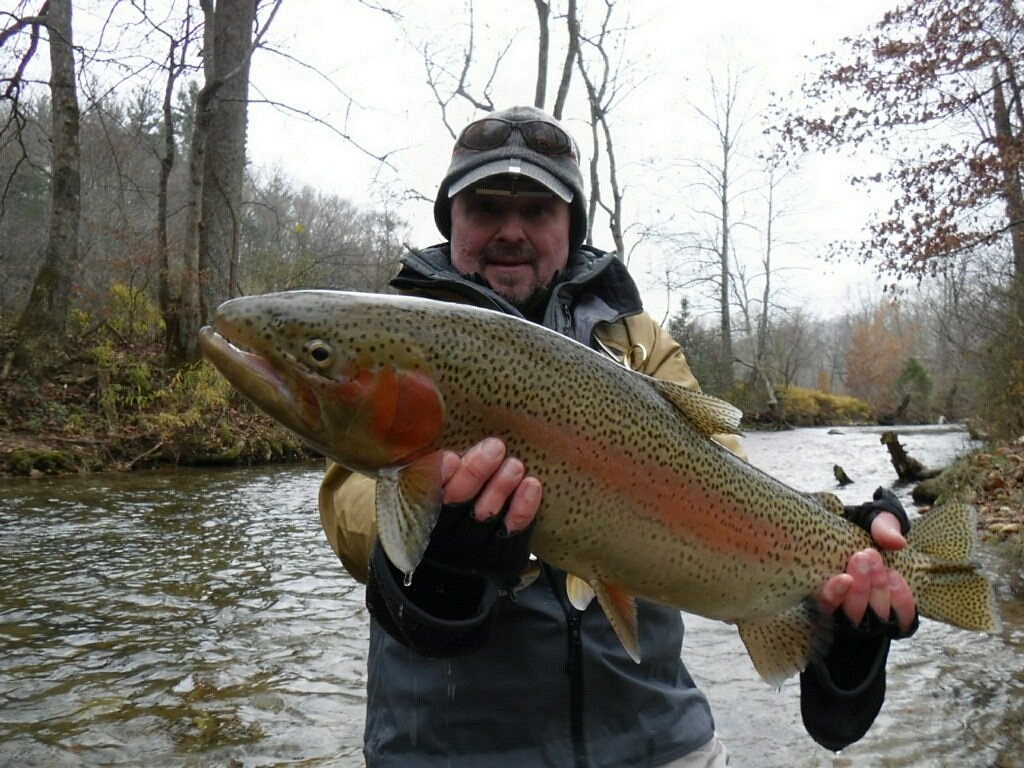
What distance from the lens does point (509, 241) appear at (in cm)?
298

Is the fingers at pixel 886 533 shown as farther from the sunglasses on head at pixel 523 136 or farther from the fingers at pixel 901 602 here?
the sunglasses on head at pixel 523 136

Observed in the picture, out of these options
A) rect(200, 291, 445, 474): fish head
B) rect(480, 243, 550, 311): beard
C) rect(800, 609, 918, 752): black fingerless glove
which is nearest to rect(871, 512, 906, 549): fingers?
rect(800, 609, 918, 752): black fingerless glove

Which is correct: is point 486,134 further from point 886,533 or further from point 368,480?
point 886,533

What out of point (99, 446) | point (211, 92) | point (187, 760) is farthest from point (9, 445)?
point (187, 760)

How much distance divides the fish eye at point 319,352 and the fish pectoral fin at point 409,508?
11.2 inches

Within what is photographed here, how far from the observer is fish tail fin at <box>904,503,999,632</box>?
2.39 meters

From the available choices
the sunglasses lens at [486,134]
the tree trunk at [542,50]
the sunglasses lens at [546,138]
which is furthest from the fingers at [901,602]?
the tree trunk at [542,50]

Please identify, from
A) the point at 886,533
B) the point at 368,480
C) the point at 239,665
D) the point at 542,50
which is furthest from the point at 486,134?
the point at 542,50

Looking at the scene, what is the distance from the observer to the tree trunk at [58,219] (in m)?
13.8

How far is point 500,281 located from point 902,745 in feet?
12.1

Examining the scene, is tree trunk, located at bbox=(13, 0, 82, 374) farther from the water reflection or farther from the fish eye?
the fish eye

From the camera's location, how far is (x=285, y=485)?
12617 millimetres

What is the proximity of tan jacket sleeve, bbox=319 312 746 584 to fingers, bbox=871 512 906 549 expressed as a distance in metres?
0.47

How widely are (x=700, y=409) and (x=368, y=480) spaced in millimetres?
991
